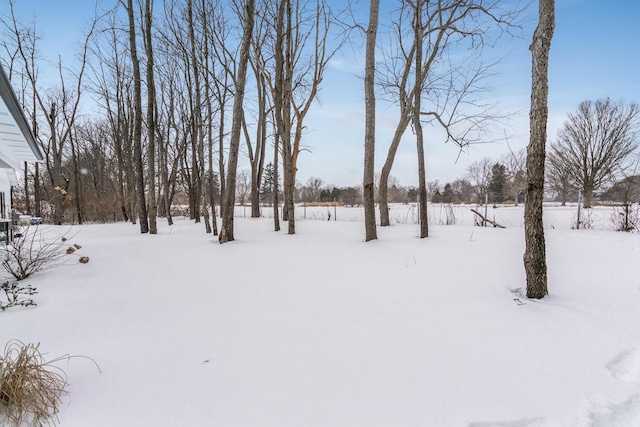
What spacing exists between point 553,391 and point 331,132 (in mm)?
12380

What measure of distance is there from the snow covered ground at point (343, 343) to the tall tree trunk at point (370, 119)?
1.97m

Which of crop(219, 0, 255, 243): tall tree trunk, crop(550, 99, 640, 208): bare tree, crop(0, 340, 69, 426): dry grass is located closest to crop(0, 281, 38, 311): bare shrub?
crop(0, 340, 69, 426): dry grass

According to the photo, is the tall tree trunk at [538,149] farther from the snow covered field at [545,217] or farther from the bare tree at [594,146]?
A: the bare tree at [594,146]

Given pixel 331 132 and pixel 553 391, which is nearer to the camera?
pixel 553 391

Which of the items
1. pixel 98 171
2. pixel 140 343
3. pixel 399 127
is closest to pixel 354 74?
pixel 399 127

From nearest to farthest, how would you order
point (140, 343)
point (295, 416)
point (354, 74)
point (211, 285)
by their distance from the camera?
point (295, 416)
point (140, 343)
point (211, 285)
point (354, 74)

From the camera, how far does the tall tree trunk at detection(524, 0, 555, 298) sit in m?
2.74

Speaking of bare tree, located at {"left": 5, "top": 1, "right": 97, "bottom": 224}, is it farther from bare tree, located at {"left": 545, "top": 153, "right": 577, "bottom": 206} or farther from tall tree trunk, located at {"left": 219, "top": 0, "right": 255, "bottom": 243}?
bare tree, located at {"left": 545, "top": 153, "right": 577, "bottom": 206}

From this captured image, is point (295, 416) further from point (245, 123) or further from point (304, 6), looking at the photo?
point (245, 123)

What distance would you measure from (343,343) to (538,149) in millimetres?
2545

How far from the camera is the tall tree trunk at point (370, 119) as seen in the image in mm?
5562

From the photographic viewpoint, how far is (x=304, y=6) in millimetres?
8242

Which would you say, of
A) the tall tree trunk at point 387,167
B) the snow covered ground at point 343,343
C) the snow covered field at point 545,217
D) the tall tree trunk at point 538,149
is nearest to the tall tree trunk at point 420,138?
the snow covered ground at point 343,343

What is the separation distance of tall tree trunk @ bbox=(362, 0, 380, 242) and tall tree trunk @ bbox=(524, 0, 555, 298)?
2896 millimetres
